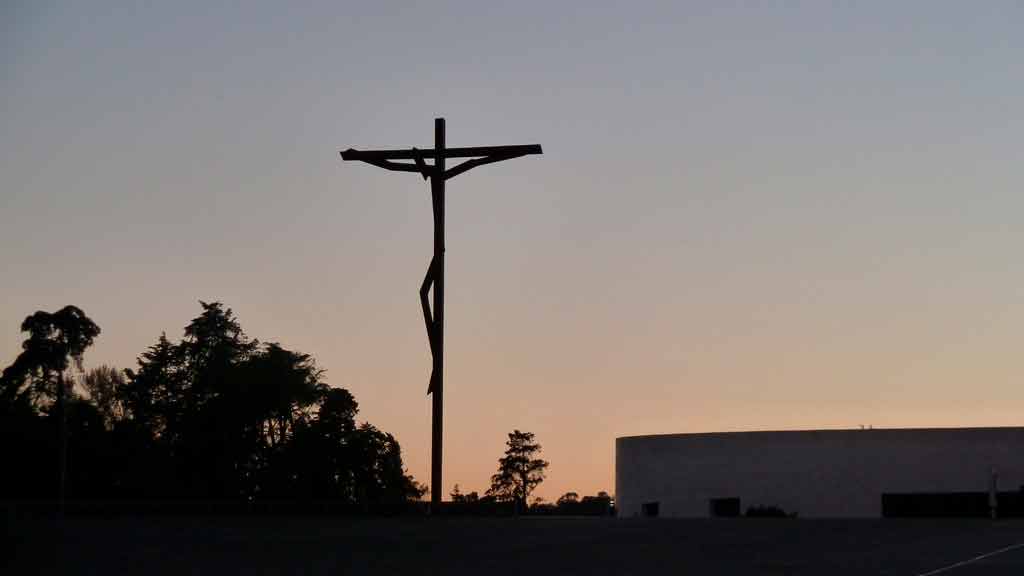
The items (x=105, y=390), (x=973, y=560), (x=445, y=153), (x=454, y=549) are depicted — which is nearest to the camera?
(x=454, y=549)

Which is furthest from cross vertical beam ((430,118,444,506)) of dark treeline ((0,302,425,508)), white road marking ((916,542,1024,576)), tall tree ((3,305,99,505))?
tall tree ((3,305,99,505))

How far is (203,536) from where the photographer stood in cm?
1848

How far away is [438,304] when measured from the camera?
28.5m

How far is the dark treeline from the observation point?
5866 cm

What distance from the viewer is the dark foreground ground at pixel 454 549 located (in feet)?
51.9

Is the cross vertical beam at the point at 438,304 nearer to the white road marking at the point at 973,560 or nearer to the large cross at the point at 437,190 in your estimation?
the large cross at the point at 437,190

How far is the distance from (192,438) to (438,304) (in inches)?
1761

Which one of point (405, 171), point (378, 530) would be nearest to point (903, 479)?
point (405, 171)

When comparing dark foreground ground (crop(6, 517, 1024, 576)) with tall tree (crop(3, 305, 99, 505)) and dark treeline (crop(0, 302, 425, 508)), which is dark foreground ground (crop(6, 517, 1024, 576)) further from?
tall tree (crop(3, 305, 99, 505))

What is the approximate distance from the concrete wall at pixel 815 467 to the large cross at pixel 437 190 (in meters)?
47.9

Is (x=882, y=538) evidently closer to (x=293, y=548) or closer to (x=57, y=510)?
(x=293, y=548)

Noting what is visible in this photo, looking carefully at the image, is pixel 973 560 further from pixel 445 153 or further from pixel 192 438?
pixel 192 438

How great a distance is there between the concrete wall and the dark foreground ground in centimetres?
4784

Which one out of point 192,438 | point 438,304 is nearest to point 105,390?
point 192,438
